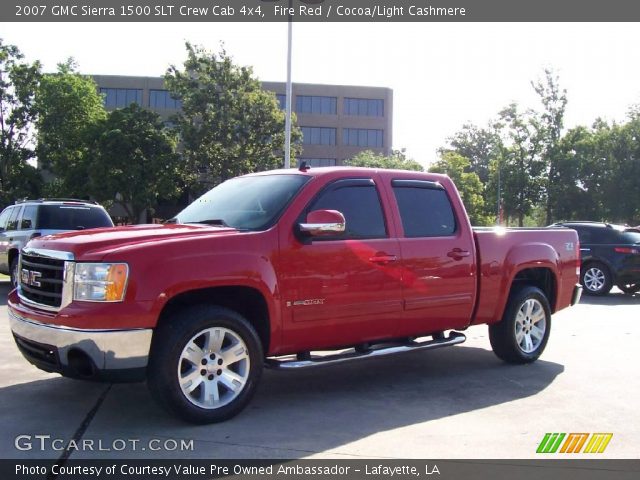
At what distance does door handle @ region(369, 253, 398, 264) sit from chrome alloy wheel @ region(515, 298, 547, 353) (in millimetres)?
2035

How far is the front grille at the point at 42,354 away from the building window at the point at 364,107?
69034 mm

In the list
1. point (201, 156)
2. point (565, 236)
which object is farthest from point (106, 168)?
point (565, 236)

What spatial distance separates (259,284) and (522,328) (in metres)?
3.51

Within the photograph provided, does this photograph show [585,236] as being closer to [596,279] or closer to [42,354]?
[596,279]

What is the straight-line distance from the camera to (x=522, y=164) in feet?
140

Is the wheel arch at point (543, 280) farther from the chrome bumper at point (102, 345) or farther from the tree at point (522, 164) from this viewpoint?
the tree at point (522, 164)

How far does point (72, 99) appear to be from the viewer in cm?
4547

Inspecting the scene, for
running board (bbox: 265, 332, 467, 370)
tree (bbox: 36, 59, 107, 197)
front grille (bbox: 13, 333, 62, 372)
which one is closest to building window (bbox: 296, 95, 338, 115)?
tree (bbox: 36, 59, 107, 197)

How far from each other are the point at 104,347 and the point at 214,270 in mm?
927

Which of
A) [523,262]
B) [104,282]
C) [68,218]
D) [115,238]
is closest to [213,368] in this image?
[104,282]

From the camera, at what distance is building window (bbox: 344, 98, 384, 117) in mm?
71938

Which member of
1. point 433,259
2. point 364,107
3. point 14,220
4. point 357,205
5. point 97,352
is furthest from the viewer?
point 364,107

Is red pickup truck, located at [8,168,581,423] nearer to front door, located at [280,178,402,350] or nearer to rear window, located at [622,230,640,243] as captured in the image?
front door, located at [280,178,402,350]

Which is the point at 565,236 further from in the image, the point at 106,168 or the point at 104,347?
the point at 106,168
